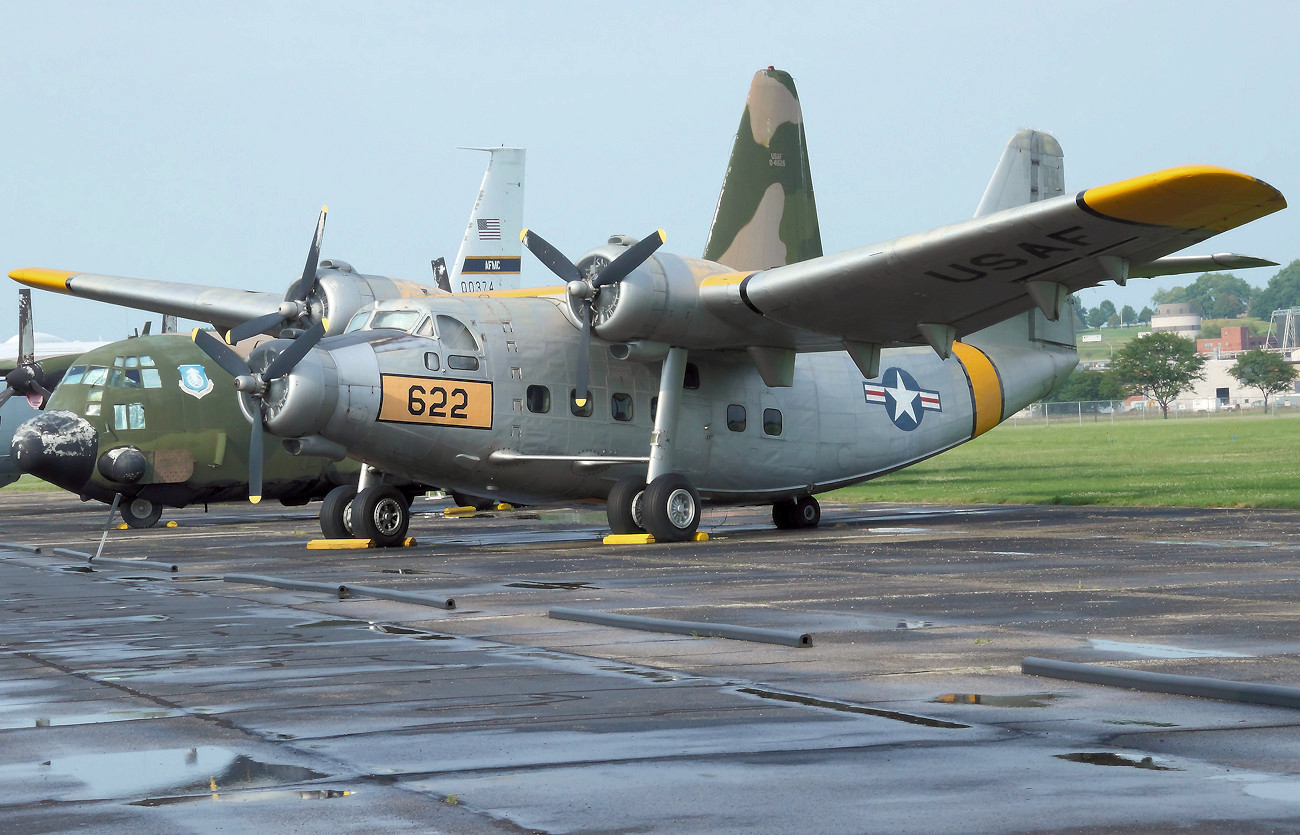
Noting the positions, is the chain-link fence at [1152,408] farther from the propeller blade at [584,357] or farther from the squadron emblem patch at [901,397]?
the propeller blade at [584,357]

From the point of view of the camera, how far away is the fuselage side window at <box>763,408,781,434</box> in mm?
24094

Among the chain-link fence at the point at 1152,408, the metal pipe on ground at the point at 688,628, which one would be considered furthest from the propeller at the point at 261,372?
the chain-link fence at the point at 1152,408

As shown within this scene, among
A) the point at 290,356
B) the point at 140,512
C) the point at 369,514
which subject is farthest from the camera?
the point at 140,512

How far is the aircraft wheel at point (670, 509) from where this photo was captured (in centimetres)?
2112

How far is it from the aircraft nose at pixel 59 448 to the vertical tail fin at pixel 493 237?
15.9 m

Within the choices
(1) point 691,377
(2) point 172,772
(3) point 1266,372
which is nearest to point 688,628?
(2) point 172,772

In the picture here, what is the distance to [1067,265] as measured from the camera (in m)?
19.6

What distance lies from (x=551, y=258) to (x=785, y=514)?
263 inches

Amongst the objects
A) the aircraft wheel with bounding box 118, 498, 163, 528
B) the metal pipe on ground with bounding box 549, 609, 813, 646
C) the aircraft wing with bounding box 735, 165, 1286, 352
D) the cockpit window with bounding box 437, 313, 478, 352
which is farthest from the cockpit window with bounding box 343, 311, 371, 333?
the metal pipe on ground with bounding box 549, 609, 813, 646

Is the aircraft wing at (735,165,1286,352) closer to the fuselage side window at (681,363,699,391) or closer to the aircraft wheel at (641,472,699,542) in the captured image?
the fuselage side window at (681,363,699,391)

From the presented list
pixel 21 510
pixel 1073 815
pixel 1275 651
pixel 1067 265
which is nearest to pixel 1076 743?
pixel 1073 815

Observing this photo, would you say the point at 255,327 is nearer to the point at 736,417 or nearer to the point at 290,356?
the point at 290,356

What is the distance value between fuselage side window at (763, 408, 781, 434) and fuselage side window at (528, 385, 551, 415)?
416cm

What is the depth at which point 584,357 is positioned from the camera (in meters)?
21.5
